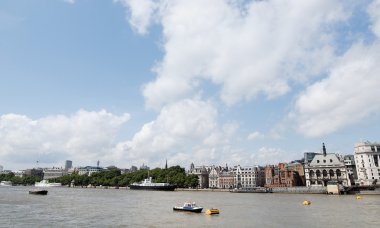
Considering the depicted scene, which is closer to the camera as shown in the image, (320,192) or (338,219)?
(338,219)

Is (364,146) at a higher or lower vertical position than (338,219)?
higher

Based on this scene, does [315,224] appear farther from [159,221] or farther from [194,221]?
[159,221]

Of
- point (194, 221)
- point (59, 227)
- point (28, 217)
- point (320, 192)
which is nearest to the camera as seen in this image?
point (59, 227)

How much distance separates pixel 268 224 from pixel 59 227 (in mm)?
30318

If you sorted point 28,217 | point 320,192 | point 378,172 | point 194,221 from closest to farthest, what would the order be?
1. point 194,221
2. point 28,217
3. point 320,192
4. point 378,172

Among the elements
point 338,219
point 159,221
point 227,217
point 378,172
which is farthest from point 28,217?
point 378,172

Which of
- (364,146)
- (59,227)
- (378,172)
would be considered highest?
(364,146)

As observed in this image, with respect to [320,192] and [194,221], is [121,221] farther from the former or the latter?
[320,192]

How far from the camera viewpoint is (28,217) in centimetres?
5819

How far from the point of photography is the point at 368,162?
190 meters

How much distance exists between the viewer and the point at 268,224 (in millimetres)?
50344

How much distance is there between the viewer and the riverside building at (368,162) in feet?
614

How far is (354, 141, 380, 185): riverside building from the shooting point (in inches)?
7362

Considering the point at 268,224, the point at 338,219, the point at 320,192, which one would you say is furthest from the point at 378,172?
the point at 268,224
